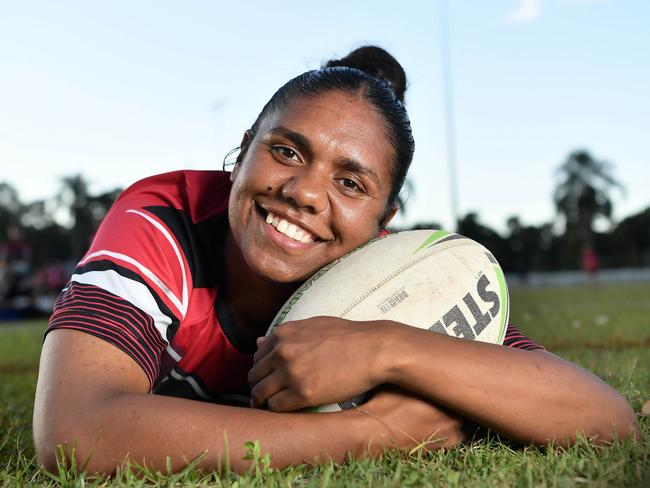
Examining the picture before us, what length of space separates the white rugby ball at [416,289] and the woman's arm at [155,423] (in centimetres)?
31

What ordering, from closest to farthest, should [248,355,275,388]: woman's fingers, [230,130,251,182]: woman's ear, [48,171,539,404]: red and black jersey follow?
[248,355,275,388]: woman's fingers, [48,171,539,404]: red and black jersey, [230,130,251,182]: woman's ear

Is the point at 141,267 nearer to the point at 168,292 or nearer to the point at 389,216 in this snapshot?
the point at 168,292

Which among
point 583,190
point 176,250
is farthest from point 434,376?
point 583,190

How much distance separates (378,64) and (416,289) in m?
1.53

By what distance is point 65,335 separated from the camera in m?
1.96

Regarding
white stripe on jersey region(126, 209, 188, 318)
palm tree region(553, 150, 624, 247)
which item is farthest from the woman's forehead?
palm tree region(553, 150, 624, 247)

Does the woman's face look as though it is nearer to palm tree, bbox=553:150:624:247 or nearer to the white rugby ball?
the white rugby ball

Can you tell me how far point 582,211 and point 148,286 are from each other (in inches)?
2443

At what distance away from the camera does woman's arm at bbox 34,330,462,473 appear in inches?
69.6

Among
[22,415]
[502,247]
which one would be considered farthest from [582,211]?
[22,415]

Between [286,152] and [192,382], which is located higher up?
[286,152]

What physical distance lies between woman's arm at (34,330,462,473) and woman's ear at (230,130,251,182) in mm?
843

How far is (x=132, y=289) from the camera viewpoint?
6.83 feet

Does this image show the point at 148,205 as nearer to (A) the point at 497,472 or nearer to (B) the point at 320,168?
(B) the point at 320,168
